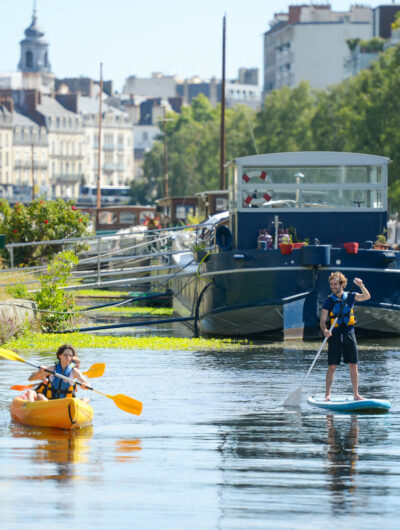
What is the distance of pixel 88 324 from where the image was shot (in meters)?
31.9

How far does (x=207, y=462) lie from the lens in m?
13.3

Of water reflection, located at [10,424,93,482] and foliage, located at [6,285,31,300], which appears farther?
foliage, located at [6,285,31,300]

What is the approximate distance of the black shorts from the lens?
57.1 feet

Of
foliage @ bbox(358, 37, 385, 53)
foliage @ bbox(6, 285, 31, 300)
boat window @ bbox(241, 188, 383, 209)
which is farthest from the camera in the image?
foliage @ bbox(358, 37, 385, 53)

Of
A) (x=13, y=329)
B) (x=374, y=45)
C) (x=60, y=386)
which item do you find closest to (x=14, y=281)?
(x=13, y=329)

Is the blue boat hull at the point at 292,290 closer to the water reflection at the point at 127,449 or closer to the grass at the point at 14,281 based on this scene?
the grass at the point at 14,281

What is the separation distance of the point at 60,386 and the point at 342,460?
13.6ft

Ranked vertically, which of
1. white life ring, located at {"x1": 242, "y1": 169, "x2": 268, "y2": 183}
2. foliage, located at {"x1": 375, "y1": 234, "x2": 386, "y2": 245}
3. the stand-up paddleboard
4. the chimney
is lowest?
the stand-up paddleboard

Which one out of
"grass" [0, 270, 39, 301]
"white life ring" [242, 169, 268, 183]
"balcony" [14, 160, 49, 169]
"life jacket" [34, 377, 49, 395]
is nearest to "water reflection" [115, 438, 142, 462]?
"life jacket" [34, 377, 49, 395]

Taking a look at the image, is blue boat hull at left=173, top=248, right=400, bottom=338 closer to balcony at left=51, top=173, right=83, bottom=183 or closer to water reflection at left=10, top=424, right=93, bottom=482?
water reflection at left=10, top=424, right=93, bottom=482

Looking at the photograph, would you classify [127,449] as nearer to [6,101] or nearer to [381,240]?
[381,240]

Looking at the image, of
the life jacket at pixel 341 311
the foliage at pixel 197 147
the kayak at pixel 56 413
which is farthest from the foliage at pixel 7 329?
the foliage at pixel 197 147

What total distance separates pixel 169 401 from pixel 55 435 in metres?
2.67

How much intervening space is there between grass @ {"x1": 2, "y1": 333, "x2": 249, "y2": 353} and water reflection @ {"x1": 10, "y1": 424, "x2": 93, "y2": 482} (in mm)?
8932
